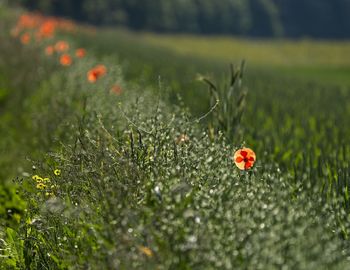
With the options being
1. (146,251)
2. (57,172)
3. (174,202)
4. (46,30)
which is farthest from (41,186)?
(46,30)

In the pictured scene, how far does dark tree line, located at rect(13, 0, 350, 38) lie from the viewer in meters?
58.1

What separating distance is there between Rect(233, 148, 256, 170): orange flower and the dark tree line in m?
50.6

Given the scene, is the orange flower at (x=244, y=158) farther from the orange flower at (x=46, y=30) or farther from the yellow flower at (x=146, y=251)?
the orange flower at (x=46, y=30)

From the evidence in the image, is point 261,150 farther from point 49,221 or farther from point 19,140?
point 19,140

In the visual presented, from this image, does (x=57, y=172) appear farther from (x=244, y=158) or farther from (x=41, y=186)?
(x=244, y=158)

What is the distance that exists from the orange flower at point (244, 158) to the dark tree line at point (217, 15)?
166 ft

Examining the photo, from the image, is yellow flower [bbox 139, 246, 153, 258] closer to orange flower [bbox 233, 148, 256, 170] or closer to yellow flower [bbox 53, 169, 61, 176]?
orange flower [bbox 233, 148, 256, 170]

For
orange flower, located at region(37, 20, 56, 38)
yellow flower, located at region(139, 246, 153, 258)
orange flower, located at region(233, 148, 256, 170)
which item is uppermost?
orange flower, located at region(233, 148, 256, 170)

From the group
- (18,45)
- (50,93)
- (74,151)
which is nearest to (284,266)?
(74,151)

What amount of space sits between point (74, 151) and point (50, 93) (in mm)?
4043

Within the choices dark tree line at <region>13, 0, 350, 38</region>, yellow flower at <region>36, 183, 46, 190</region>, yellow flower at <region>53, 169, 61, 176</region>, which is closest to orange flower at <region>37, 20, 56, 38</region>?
yellow flower at <region>53, 169, 61, 176</region>

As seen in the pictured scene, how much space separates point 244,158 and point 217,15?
69.0 m

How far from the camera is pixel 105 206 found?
2.41 m

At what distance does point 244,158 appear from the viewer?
2713mm
